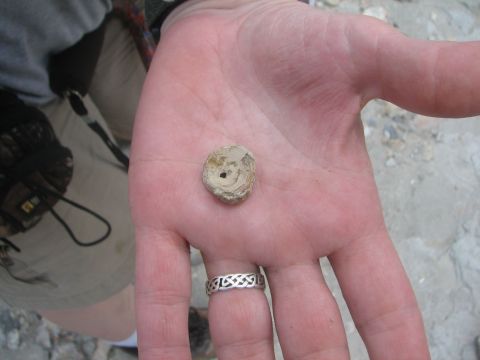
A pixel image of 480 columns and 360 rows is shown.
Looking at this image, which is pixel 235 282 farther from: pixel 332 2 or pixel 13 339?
pixel 332 2

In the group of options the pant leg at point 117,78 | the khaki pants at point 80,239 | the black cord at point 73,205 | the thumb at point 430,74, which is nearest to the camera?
the thumb at point 430,74

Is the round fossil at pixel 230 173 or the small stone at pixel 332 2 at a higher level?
the round fossil at pixel 230 173

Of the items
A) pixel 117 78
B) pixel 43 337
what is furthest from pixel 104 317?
pixel 117 78

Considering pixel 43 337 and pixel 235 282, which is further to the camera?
pixel 43 337

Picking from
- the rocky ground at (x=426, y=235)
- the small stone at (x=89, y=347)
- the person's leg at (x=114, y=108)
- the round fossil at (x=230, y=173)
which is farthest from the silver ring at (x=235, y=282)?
the small stone at (x=89, y=347)

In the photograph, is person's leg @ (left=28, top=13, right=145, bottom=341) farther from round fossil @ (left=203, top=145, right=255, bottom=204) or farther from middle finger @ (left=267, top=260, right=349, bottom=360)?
middle finger @ (left=267, top=260, right=349, bottom=360)

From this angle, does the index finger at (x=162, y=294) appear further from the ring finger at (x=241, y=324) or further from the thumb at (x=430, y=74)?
the thumb at (x=430, y=74)
